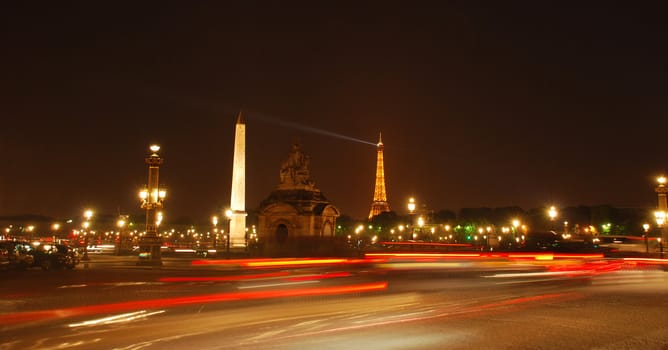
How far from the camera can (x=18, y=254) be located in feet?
90.8

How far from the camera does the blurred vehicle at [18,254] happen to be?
27.4 meters

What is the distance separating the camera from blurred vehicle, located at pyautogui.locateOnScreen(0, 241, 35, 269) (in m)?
27.4

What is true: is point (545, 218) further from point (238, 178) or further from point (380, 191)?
point (238, 178)

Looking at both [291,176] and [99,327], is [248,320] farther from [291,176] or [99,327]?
[291,176]

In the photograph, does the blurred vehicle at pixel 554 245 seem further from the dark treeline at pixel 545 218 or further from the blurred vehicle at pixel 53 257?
the dark treeline at pixel 545 218

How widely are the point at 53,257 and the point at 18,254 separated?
1.61m

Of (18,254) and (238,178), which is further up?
(238,178)

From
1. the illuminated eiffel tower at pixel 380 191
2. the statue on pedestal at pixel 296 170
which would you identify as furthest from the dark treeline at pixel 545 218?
the statue on pedestal at pixel 296 170

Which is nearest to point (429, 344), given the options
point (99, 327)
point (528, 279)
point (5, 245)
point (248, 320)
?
point (248, 320)

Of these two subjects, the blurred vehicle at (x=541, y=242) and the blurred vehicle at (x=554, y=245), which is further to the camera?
the blurred vehicle at (x=541, y=242)

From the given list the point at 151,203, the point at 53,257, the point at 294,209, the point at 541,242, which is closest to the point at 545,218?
the point at 541,242

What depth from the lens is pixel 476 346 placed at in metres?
10.0

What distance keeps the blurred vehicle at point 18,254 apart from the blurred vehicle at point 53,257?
1.10 ft

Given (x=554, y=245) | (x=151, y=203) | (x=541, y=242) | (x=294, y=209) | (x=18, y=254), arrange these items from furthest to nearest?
(x=294, y=209) < (x=541, y=242) < (x=554, y=245) < (x=151, y=203) < (x=18, y=254)
